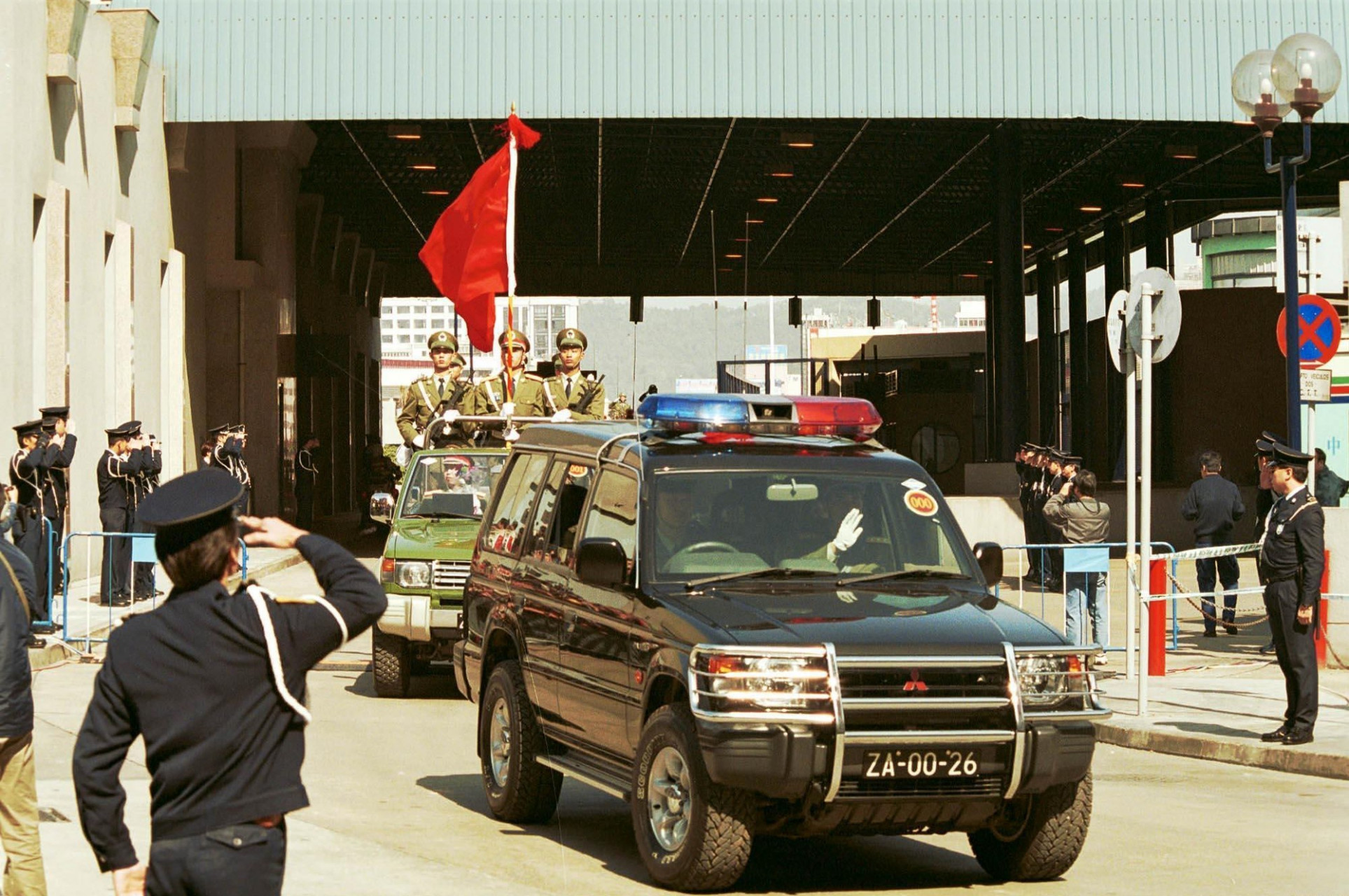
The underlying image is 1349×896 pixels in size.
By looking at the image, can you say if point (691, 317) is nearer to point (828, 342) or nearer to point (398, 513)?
point (828, 342)

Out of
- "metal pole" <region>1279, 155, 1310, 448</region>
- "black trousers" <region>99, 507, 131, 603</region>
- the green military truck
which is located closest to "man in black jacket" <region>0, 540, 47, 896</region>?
the green military truck

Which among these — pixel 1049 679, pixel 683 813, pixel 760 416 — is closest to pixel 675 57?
pixel 760 416

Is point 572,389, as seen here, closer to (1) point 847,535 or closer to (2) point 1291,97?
(2) point 1291,97

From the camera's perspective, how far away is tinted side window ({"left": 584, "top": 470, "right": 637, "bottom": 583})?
30.5ft

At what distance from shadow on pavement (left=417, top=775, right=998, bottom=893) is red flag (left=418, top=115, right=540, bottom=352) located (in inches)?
388

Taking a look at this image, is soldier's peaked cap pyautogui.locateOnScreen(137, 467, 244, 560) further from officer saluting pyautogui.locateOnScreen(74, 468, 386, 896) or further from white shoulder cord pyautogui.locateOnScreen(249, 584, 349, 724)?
white shoulder cord pyautogui.locateOnScreen(249, 584, 349, 724)

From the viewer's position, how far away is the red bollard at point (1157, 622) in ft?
52.2

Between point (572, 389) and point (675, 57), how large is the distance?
12.1 metres

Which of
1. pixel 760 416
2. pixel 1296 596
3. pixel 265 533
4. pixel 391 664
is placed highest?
pixel 760 416

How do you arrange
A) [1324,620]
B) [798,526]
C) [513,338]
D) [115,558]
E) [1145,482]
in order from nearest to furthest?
[798,526] < [1145,482] < [1324,620] < [513,338] < [115,558]

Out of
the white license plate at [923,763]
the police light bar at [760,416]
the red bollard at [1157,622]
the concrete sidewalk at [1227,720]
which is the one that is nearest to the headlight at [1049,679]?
the white license plate at [923,763]

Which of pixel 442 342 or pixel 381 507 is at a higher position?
pixel 442 342

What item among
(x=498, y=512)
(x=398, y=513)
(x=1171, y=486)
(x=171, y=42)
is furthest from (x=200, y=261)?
(x=498, y=512)

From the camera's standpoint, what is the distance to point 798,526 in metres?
9.29
